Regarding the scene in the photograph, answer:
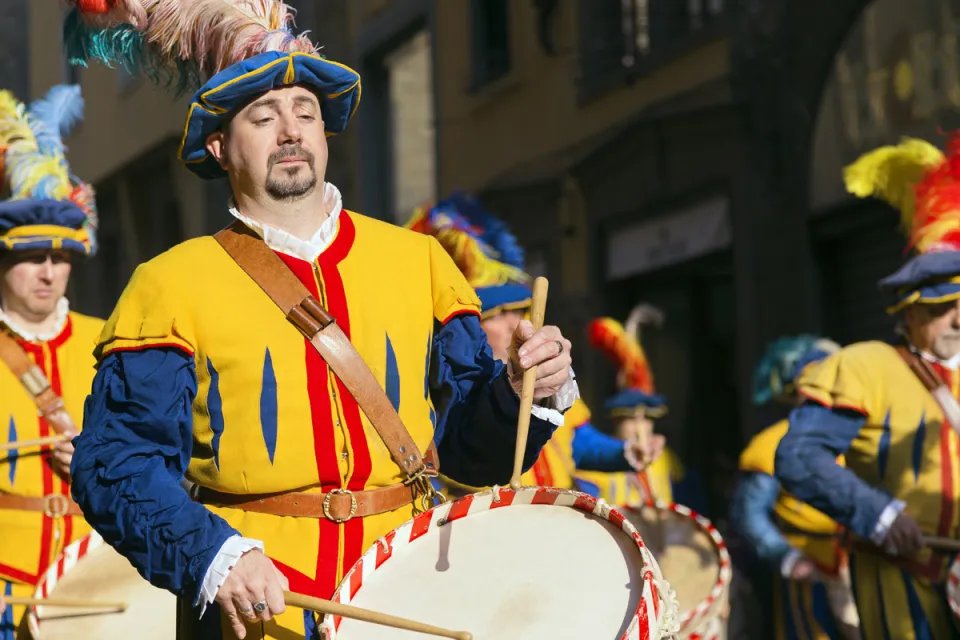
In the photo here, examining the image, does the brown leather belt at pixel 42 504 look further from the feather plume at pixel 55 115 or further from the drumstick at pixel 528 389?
the drumstick at pixel 528 389

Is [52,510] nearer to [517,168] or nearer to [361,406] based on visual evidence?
[361,406]

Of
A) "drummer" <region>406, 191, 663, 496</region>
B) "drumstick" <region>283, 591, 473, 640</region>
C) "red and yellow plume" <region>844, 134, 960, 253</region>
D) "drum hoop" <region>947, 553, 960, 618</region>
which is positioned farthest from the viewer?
"drummer" <region>406, 191, 663, 496</region>

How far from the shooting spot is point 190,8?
4.11 m

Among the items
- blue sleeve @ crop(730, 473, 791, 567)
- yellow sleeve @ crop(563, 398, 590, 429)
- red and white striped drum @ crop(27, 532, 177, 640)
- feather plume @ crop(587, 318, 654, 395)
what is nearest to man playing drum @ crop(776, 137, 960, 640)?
Answer: yellow sleeve @ crop(563, 398, 590, 429)

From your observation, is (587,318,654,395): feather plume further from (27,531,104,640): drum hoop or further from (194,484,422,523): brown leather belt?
(194,484,422,523): brown leather belt

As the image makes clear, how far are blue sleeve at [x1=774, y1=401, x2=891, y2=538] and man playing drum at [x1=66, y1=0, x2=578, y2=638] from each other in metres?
2.47

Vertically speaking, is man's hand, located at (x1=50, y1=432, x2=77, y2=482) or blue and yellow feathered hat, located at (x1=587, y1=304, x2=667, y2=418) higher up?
blue and yellow feathered hat, located at (x1=587, y1=304, x2=667, y2=418)

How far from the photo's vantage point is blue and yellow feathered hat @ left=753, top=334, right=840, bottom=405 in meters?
9.23

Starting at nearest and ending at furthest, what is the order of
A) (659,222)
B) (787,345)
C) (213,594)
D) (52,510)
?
(213,594), (52,510), (787,345), (659,222)

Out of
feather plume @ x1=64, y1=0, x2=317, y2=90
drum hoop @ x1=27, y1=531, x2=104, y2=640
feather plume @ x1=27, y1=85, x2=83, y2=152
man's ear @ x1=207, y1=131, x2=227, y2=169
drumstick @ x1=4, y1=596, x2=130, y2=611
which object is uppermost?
feather plume @ x1=27, y1=85, x2=83, y2=152

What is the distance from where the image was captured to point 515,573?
357cm

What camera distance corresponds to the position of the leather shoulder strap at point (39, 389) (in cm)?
632

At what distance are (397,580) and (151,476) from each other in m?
0.55

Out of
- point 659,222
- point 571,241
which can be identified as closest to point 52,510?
point 659,222
